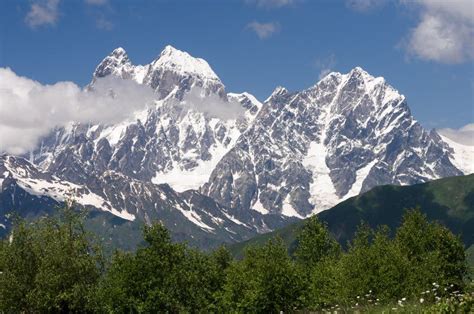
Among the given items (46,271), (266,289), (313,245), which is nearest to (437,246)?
(313,245)

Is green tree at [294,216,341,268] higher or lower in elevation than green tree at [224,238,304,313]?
higher

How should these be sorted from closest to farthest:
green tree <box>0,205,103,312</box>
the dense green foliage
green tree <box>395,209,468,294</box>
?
the dense green foliage → green tree <box>0,205,103,312</box> → green tree <box>395,209,468,294</box>

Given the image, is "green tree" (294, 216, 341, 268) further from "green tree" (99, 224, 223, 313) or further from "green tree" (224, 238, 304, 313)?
"green tree" (224, 238, 304, 313)

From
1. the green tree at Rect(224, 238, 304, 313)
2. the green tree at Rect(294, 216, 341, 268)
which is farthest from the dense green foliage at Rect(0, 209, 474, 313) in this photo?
the green tree at Rect(294, 216, 341, 268)

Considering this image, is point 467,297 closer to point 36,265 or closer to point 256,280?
point 256,280

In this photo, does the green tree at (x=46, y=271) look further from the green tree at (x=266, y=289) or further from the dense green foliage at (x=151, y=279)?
the green tree at (x=266, y=289)

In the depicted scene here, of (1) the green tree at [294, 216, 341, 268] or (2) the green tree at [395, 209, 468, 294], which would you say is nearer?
(2) the green tree at [395, 209, 468, 294]

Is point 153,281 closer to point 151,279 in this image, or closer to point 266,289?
point 151,279

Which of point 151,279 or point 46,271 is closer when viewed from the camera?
point 46,271

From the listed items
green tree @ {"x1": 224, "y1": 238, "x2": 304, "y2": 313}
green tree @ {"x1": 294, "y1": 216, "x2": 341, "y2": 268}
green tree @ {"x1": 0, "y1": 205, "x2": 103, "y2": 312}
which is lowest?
green tree @ {"x1": 224, "y1": 238, "x2": 304, "y2": 313}

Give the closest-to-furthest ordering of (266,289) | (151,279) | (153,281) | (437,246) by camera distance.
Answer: (266,289)
(153,281)
(151,279)
(437,246)

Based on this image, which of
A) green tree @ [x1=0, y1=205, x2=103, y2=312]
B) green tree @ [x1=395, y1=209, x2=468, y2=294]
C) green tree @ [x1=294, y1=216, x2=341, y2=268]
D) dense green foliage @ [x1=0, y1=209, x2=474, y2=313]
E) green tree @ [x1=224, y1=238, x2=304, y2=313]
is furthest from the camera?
green tree @ [x1=294, y1=216, x2=341, y2=268]

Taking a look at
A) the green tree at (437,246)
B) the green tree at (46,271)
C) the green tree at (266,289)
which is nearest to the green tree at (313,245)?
the green tree at (437,246)

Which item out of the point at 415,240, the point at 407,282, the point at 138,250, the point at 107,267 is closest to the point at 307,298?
the point at 407,282
